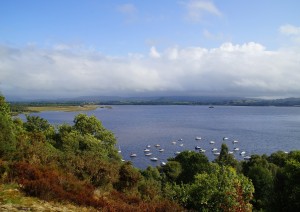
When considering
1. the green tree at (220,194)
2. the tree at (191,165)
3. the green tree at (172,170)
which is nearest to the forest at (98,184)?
the green tree at (220,194)

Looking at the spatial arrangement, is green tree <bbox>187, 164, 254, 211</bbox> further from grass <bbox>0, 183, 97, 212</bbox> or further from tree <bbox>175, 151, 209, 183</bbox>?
tree <bbox>175, 151, 209, 183</bbox>

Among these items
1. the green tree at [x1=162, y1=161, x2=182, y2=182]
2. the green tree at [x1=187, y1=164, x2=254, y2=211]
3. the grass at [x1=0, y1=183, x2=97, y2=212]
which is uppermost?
the grass at [x1=0, y1=183, x2=97, y2=212]

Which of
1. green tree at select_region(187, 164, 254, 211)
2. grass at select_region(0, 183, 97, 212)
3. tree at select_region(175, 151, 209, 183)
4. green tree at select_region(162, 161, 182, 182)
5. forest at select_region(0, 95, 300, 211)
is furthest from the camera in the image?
green tree at select_region(162, 161, 182, 182)

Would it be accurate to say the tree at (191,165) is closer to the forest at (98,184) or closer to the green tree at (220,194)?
the forest at (98,184)

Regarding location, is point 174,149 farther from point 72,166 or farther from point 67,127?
point 72,166

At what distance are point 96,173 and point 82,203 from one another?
4.53 metres

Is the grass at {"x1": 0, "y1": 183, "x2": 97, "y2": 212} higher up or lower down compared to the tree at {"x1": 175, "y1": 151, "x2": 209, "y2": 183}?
higher up

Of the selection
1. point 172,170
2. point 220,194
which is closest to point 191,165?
point 172,170

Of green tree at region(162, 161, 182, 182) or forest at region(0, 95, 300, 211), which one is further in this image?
green tree at region(162, 161, 182, 182)

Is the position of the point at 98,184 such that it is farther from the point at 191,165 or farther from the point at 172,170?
the point at 172,170

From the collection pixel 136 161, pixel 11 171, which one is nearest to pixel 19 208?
pixel 11 171

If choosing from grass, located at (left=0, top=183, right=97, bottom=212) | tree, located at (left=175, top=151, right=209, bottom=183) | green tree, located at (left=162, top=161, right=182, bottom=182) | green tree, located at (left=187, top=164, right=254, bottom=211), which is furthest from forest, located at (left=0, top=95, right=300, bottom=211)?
green tree, located at (left=162, top=161, right=182, bottom=182)

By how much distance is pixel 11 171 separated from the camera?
12.7 m

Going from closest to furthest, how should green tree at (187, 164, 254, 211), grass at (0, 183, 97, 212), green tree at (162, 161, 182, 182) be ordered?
grass at (0, 183, 97, 212) → green tree at (187, 164, 254, 211) → green tree at (162, 161, 182, 182)
